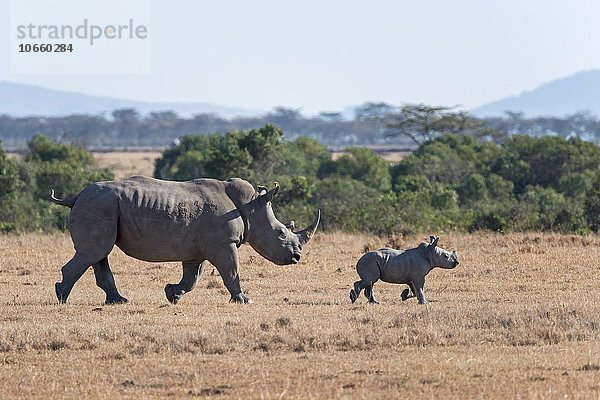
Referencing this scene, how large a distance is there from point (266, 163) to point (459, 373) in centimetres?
3028

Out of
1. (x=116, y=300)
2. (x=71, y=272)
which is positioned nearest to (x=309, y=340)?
(x=116, y=300)

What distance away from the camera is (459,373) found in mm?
12305

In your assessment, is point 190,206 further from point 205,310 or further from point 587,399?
point 587,399

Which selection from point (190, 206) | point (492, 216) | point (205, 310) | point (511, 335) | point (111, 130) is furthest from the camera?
point (111, 130)

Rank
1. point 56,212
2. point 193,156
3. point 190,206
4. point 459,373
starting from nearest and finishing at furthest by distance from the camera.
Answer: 1. point 459,373
2. point 190,206
3. point 56,212
4. point 193,156

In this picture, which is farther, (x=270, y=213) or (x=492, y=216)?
(x=492, y=216)

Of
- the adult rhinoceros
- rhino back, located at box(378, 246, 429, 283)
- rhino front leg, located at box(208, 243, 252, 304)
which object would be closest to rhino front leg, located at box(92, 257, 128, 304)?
the adult rhinoceros

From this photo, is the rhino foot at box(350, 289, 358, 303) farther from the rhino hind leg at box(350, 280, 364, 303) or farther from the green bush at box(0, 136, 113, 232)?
the green bush at box(0, 136, 113, 232)

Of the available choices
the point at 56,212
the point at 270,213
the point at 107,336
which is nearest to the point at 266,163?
the point at 56,212

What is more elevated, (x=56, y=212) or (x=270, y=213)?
(x=270, y=213)

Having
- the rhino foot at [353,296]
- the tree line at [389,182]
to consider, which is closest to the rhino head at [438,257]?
the rhino foot at [353,296]

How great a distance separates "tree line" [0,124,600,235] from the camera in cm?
3422

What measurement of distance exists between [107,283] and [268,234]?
240 cm

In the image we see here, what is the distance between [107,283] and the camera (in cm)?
1825
